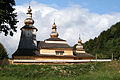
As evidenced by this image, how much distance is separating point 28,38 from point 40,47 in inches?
200

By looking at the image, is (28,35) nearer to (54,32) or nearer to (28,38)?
(28,38)

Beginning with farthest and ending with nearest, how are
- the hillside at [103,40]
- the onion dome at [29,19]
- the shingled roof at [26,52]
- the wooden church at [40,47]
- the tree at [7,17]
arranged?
the hillside at [103,40], the onion dome at [29,19], the wooden church at [40,47], the shingled roof at [26,52], the tree at [7,17]

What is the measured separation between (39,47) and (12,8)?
682 inches

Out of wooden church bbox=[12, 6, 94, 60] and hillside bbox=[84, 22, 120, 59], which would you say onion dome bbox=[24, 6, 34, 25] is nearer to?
wooden church bbox=[12, 6, 94, 60]

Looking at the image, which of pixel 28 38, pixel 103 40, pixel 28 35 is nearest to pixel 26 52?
pixel 28 38

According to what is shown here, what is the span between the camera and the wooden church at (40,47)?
40391 millimetres

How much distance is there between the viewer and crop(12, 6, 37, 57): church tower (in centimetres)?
4181

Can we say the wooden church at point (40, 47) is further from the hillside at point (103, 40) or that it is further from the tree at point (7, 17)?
the hillside at point (103, 40)

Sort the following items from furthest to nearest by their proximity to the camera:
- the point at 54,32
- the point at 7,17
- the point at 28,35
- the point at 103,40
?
the point at 103,40
the point at 54,32
the point at 28,35
the point at 7,17

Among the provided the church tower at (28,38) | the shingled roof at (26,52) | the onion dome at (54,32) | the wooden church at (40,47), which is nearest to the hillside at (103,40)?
the onion dome at (54,32)

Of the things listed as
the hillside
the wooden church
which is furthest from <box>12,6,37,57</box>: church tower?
the hillside

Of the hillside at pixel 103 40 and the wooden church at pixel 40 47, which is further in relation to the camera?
the hillside at pixel 103 40

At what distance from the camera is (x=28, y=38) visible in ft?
148

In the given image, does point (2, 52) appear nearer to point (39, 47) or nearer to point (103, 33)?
point (39, 47)
